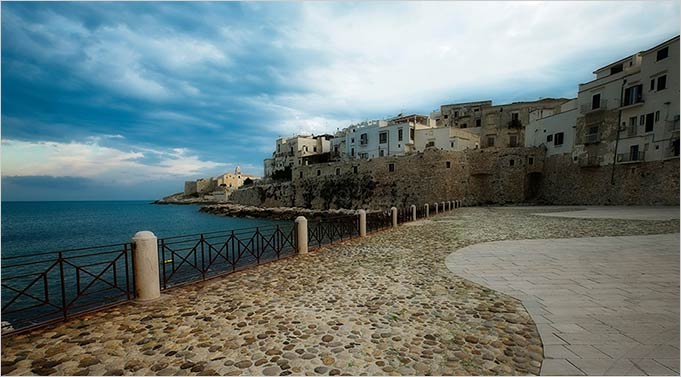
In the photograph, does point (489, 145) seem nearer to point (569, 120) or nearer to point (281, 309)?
point (569, 120)

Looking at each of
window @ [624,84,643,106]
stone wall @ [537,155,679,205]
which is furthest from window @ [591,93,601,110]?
stone wall @ [537,155,679,205]

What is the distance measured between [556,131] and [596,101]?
5.39m

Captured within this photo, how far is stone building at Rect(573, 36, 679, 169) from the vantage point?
71.8ft

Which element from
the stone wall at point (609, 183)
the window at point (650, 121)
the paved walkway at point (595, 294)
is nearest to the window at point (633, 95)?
the window at point (650, 121)

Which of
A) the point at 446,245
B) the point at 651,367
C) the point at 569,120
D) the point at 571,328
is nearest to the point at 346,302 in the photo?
the point at 571,328

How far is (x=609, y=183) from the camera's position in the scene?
2689 centimetres

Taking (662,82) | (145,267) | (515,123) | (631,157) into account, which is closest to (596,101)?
(662,82)

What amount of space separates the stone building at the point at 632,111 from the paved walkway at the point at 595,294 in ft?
65.7

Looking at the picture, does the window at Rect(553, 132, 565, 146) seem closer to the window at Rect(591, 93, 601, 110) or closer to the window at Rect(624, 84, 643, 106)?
the window at Rect(591, 93, 601, 110)

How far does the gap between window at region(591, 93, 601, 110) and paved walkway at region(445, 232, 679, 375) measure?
23.8 meters

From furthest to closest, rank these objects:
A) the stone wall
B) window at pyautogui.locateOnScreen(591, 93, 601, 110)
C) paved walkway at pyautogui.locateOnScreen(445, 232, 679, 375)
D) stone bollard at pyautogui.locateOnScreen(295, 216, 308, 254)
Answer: window at pyautogui.locateOnScreen(591, 93, 601, 110) < the stone wall < stone bollard at pyautogui.locateOnScreen(295, 216, 308, 254) < paved walkway at pyautogui.locateOnScreen(445, 232, 679, 375)

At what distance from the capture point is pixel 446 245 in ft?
33.3

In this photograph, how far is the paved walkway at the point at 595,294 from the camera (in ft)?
11.1

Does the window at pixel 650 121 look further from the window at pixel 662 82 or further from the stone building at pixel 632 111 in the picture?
the window at pixel 662 82
